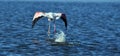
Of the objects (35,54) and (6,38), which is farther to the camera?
(6,38)

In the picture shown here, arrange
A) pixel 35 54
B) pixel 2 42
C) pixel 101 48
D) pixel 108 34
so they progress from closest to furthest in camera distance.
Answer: pixel 35 54
pixel 101 48
pixel 2 42
pixel 108 34

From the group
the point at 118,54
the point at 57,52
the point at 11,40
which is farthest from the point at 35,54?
the point at 11,40

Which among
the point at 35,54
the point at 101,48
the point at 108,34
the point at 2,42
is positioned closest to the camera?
the point at 35,54

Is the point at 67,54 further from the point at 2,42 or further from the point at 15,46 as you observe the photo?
the point at 2,42

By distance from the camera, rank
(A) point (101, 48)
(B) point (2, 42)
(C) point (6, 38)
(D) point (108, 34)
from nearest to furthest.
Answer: (A) point (101, 48) < (B) point (2, 42) < (C) point (6, 38) < (D) point (108, 34)

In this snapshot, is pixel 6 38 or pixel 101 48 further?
pixel 6 38

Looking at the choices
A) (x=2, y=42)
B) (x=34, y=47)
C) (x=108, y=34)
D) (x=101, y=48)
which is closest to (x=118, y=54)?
(x=101, y=48)

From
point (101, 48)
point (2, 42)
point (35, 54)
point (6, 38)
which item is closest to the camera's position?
point (35, 54)

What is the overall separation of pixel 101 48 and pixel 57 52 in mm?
3743

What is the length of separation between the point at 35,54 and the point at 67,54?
2.09 meters

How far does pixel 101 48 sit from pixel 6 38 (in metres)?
9.54

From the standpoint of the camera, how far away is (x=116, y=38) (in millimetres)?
Result: 46531

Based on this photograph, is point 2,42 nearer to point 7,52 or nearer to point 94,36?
point 7,52

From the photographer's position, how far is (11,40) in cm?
4400
